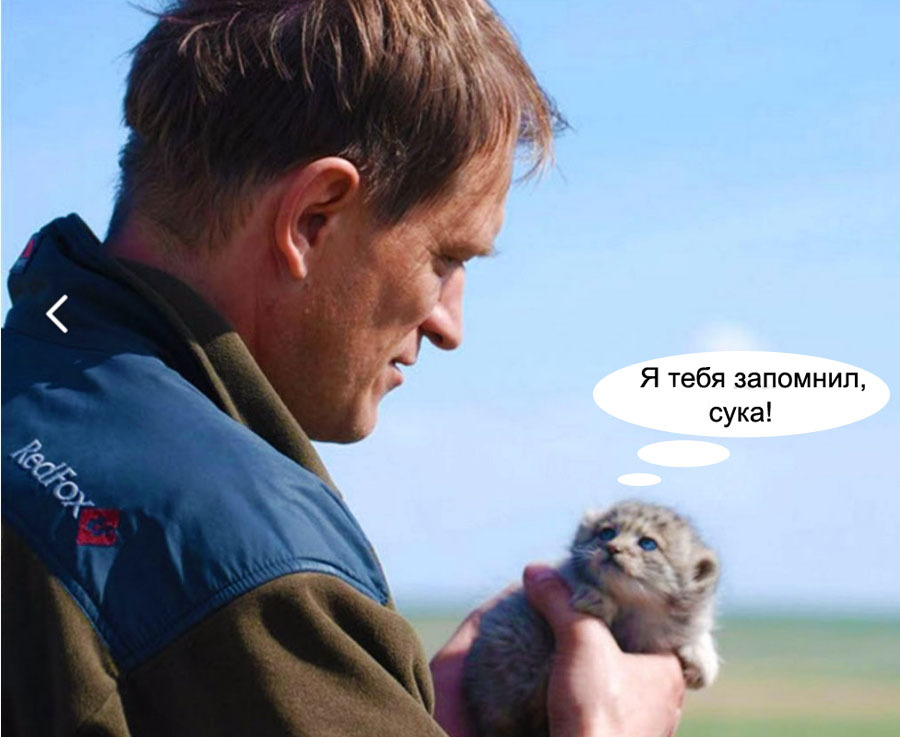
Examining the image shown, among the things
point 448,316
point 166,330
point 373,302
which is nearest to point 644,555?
point 448,316

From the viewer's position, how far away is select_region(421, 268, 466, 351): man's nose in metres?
2.17

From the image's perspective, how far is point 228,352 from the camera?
169cm

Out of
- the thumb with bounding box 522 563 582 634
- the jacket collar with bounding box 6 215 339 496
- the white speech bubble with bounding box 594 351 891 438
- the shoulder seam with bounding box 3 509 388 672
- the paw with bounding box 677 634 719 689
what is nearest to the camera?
the shoulder seam with bounding box 3 509 388 672

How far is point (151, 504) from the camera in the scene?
142 cm

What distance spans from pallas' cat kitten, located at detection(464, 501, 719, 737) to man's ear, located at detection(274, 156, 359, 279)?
5.70 feet

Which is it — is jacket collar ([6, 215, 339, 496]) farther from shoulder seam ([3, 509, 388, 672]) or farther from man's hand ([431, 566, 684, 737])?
man's hand ([431, 566, 684, 737])

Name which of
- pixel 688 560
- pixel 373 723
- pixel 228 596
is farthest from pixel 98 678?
pixel 688 560

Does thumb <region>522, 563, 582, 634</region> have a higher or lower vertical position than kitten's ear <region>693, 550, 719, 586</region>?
lower

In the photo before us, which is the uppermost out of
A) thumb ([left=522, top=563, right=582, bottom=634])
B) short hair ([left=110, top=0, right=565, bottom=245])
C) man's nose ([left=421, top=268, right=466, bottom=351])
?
short hair ([left=110, top=0, right=565, bottom=245])

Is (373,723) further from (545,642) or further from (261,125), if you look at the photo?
(545,642)

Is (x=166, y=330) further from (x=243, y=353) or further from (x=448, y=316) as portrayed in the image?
(x=448, y=316)

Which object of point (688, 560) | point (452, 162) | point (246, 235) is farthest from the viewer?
point (688, 560)

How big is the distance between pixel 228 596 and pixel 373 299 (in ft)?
2.21

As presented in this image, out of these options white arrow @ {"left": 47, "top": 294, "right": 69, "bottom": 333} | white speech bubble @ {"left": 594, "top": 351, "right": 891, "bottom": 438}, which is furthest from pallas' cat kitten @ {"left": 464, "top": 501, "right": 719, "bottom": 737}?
white arrow @ {"left": 47, "top": 294, "right": 69, "bottom": 333}
